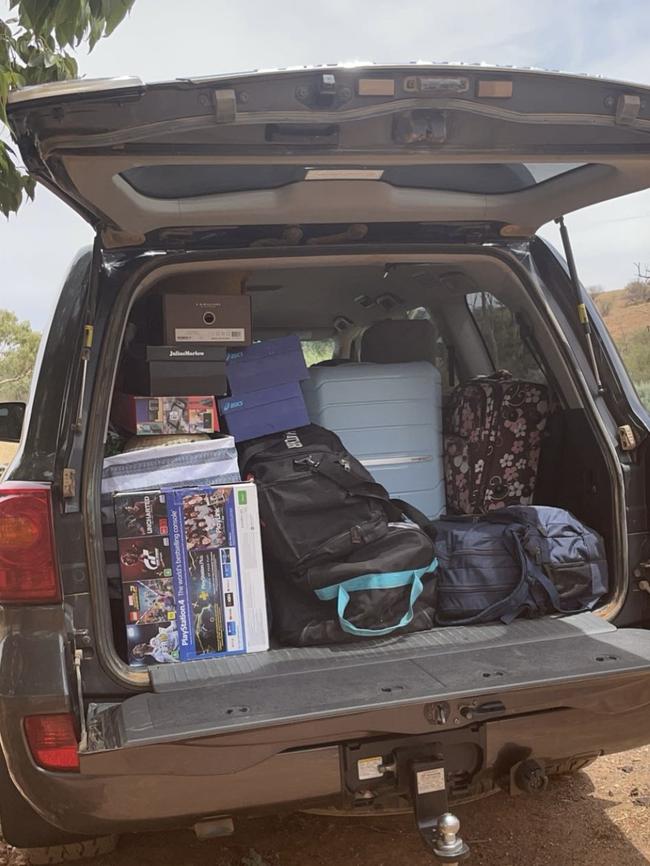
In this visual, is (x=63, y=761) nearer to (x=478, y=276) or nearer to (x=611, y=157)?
(x=611, y=157)

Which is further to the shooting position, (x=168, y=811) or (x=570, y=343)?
(x=570, y=343)

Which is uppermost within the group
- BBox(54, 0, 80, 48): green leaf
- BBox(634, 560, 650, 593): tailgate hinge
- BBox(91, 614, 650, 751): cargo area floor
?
BBox(54, 0, 80, 48): green leaf

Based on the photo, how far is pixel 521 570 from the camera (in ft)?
8.81

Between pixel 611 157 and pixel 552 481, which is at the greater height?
pixel 611 157

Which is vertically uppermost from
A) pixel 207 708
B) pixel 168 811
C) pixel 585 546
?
pixel 585 546

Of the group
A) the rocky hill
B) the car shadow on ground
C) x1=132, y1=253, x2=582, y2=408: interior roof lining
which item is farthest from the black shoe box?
the rocky hill

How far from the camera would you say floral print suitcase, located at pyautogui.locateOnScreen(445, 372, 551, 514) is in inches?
130

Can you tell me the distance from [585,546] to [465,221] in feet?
3.74

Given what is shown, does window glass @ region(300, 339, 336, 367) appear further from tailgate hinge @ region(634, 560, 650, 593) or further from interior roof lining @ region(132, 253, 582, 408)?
tailgate hinge @ region(634, 560, 650, 593)

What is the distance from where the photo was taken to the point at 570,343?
2.89m

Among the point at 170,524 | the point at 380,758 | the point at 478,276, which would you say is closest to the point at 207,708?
the point at 380,758

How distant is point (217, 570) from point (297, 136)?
4.16 feet

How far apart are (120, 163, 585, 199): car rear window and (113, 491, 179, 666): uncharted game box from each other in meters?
0.92

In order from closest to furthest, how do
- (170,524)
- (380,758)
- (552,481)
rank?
(380,758)
(170,524)
(552,481)
